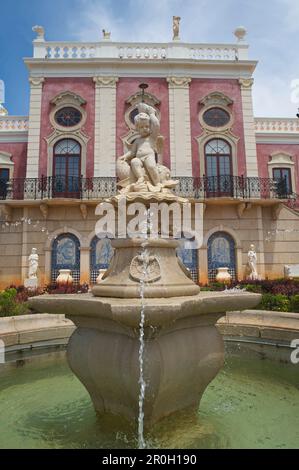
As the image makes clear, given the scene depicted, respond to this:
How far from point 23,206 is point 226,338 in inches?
498

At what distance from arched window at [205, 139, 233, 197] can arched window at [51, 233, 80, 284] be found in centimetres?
726

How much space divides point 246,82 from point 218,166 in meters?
4.92

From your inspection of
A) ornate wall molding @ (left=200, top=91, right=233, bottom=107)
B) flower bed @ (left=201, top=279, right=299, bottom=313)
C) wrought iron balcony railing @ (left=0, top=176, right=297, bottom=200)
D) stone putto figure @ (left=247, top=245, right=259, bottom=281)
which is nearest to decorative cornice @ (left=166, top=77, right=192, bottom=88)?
ornate wall molding @ (left=200, top=91, right=233, bottom=107)

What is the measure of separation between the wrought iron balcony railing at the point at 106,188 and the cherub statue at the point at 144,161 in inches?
452

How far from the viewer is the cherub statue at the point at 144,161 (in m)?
4.69

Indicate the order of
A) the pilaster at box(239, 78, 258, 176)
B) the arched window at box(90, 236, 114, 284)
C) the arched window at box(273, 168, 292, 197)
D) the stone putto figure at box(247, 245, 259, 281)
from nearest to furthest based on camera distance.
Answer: the stone putto figure at box(247, 245, 259, 281), the arched window at box(90, 236, 114, 284), the pilaster at box(239, 78, 258, 176), the arched window at box(273, 168, 292, 197)

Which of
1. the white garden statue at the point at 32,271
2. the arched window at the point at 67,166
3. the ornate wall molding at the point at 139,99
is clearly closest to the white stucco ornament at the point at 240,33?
the ornate wall molding at the point at 139,99

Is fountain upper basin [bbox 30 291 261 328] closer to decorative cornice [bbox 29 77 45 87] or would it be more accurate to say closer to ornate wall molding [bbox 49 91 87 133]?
ornate wall molding [bbox 49 91 87 133]

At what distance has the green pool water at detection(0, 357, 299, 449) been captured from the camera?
305 centimetres

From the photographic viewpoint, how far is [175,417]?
3.32 meters

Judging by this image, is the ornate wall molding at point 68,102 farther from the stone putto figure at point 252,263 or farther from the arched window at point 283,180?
the arched window at point 283,180

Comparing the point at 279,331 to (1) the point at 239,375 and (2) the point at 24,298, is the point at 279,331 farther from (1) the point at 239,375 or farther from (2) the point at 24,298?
(2) the point at 24,298

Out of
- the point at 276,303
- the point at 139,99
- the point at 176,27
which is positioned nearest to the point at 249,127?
the point at 139,99

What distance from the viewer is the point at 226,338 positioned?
6.74 m
